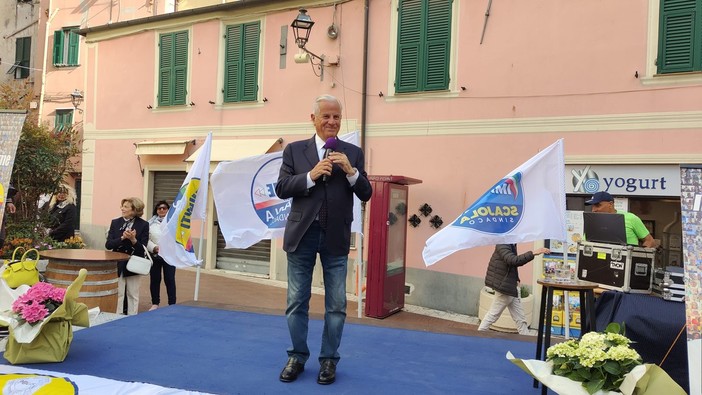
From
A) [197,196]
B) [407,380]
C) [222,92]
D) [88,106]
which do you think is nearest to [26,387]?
[407,380]

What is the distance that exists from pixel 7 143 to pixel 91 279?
1.59 meters

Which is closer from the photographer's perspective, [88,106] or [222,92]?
[222,92]

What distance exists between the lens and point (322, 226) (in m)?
3.25

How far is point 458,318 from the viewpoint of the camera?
8.64 meters

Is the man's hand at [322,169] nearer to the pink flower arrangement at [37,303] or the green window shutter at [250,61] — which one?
the pink flower arrangement at [37,303]

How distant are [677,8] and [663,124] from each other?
160cm

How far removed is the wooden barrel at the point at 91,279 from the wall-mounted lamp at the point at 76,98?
10.6m

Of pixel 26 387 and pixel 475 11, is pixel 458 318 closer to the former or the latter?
pixel 475 11

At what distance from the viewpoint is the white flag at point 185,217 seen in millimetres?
6066

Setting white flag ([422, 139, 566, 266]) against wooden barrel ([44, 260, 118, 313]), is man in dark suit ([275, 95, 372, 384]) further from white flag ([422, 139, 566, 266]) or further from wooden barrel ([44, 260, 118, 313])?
wooden barrel ([44, 260, 118, 313])

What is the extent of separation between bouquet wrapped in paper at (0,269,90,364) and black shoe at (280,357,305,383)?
152cm

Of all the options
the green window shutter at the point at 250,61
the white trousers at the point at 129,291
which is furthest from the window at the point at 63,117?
the white trousers at the point at 129,291

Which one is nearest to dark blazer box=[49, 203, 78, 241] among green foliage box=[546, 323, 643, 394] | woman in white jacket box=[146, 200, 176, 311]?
woman in white jacket box=[146, 200, 176, 311]

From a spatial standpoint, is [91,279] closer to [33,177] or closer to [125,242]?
[125,242]
